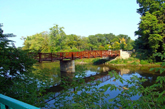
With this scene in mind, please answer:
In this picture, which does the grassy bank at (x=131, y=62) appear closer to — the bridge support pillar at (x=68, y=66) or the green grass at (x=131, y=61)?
the green grass at (x=131, y=61)

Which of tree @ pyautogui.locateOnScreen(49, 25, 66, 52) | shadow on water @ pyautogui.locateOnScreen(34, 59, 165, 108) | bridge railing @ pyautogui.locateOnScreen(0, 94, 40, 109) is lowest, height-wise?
shadow on water @ pyautogui.locateOnScreen(34, 59, 165, 108)

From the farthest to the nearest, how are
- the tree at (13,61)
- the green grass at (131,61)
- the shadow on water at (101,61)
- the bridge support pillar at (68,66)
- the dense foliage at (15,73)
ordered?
the shadow on water at (101,61) < the green grass at (131,61) < the bridge support pillar at (68,66) < the tree at (13,61) < the dense foliage at (15,73)

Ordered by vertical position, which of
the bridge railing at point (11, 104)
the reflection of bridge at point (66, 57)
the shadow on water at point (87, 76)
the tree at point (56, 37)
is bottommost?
the shadow on water at point (87, 76)

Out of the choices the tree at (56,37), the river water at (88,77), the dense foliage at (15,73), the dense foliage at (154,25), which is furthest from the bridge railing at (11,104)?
the tree at (56,37)

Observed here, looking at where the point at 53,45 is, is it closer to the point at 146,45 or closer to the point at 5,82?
the point at 146,45

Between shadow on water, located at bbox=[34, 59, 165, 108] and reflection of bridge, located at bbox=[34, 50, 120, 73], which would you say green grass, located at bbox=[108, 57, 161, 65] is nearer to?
reflection of bridge, located at bbox=[34, 50, 120, 73]

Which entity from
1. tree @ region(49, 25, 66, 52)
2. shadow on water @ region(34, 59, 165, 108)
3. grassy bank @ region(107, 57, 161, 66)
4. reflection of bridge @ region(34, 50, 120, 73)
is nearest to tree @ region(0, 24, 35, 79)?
shadow on water @ region(34, 59, 165, 108)

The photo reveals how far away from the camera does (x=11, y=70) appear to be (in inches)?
201

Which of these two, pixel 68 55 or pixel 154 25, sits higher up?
pixel 154 25

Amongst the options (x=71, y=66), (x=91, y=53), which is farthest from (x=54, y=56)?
(x=91, y=53)

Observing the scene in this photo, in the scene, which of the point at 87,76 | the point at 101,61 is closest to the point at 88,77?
the point at 87,76

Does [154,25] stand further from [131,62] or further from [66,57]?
[66,57]

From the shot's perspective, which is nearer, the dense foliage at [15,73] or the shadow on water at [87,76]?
the dense foliage at [15,73]

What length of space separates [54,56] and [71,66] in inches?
135
